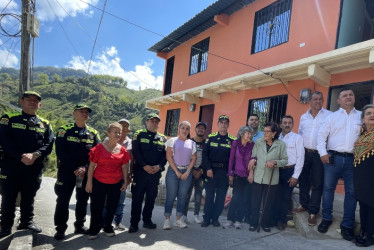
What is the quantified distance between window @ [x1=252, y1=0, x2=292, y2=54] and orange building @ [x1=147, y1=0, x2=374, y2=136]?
0.02m

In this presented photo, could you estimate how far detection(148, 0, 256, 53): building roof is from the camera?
29.9ft

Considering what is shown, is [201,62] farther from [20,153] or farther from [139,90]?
[139,90]

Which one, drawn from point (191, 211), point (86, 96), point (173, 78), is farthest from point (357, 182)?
point (86, 96)

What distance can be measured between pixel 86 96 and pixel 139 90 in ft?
174

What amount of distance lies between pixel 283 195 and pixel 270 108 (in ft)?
12.1

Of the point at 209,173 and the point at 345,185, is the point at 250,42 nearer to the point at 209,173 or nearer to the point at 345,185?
the point at 209,173

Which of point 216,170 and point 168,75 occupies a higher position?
point 168,75

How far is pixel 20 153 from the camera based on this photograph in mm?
3508

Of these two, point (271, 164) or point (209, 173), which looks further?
point (209, 173)

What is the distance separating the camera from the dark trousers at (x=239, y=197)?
4.47 m

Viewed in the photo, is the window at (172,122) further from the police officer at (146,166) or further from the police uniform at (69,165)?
the police uniform at (69,165)

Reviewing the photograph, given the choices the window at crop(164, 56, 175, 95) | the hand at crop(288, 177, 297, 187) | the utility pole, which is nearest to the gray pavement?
the hand at crop(288, 177, 297, 187)

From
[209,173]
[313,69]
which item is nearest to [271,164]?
[209,173]

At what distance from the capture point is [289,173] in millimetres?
4383
